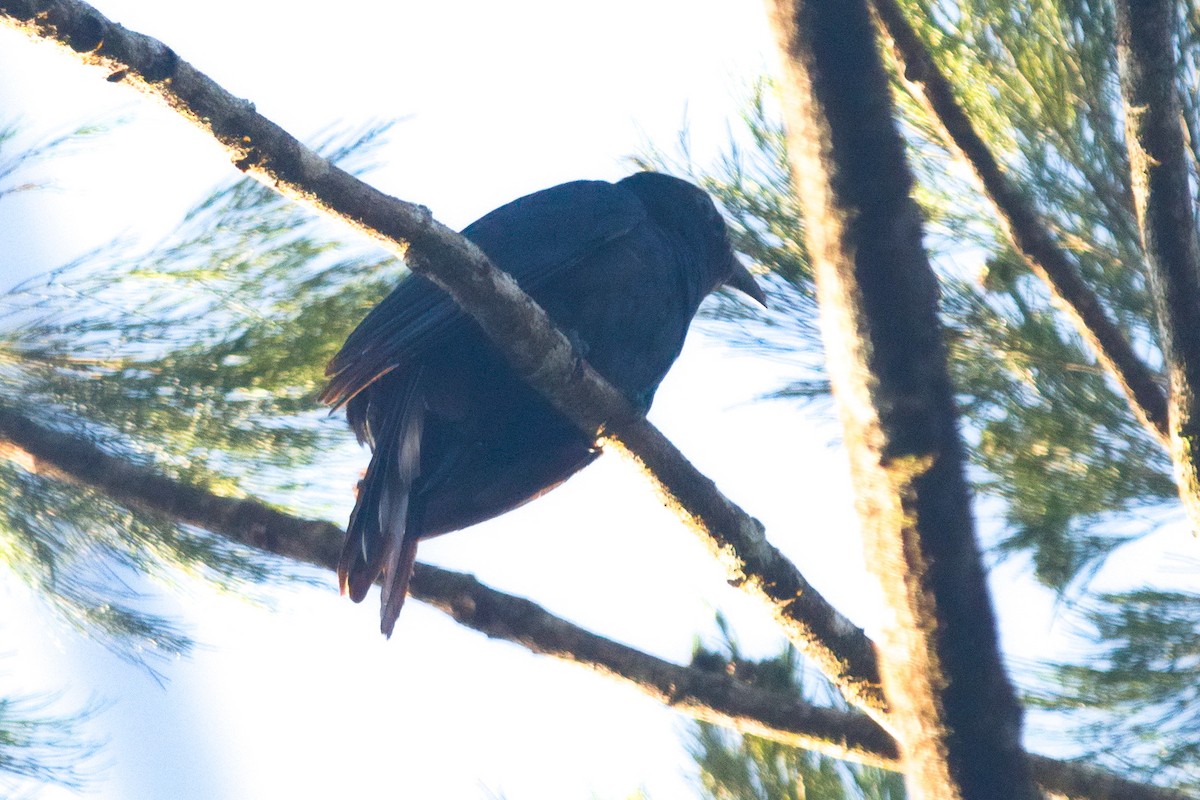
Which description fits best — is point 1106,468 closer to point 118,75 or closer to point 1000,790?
point 1000,790

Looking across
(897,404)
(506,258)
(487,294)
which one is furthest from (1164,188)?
(506,258)

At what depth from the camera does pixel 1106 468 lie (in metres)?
2.80

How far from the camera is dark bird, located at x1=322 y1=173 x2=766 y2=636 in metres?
2.49

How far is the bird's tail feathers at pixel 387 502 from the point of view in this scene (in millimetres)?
2309

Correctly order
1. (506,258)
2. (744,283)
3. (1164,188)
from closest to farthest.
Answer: (1164,188) < (506,258) < (744,283)

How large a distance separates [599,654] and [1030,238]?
1135 millimetres

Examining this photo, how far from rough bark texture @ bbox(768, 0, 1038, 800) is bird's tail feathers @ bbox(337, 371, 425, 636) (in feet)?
3.63

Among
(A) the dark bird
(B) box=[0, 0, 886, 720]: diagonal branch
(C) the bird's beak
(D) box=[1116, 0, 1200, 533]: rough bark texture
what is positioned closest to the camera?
(B) box=[0, 0, 886, 720]: diagonal branch

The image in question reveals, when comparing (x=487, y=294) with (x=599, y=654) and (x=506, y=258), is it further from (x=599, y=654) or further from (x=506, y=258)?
(x=506, y=258)

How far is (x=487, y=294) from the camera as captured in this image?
199cm

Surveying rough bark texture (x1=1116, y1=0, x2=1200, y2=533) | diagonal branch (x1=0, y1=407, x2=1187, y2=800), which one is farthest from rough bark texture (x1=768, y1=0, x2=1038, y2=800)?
rough bark texture (x1=1116, y1=0, x2=1200, y2=533)

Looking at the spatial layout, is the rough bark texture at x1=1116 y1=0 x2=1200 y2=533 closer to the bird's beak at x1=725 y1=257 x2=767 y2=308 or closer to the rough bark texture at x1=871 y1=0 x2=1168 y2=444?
the rough bark texture at x1=871 y1=0 x2=1168 y2=444

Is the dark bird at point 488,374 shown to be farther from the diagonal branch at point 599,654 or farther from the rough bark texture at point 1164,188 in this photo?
the rough bark texture at point 1164,188

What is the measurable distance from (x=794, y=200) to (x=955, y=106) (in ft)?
2.08
